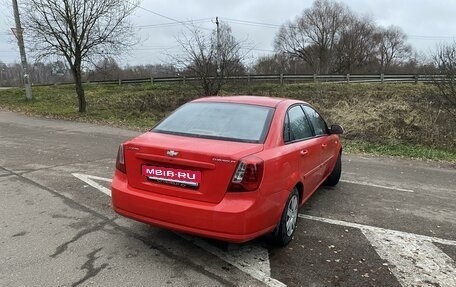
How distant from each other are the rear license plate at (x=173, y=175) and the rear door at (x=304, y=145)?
114cm

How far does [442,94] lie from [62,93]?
21.1 metres

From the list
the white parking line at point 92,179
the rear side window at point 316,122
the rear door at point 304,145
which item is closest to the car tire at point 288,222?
the rear door at point 304,145

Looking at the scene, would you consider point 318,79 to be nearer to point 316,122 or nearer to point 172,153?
point 316,122

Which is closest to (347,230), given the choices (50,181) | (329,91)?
(50,181)

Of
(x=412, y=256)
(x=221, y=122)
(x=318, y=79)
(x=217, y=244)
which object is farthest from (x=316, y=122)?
(x=318, y=79)

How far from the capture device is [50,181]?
658 cm

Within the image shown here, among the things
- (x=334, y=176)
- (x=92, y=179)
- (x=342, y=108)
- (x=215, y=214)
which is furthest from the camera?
(x=342, y=108)

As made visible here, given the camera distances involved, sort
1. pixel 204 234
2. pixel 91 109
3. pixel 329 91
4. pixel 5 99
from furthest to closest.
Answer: pixel 329 91, pixel 5 99, pixel 91 109, pixel 204 234

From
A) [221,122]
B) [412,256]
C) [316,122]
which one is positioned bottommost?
[412,256]

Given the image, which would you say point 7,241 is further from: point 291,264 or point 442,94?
point 442,94

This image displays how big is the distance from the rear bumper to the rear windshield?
0.68 m

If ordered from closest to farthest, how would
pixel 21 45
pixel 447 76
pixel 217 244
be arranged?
1. pixel 217 244
2. pixel 447 76
3. pixel 21 45

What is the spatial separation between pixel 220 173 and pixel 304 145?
1502 mm

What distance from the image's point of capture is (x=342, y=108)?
20.8m
